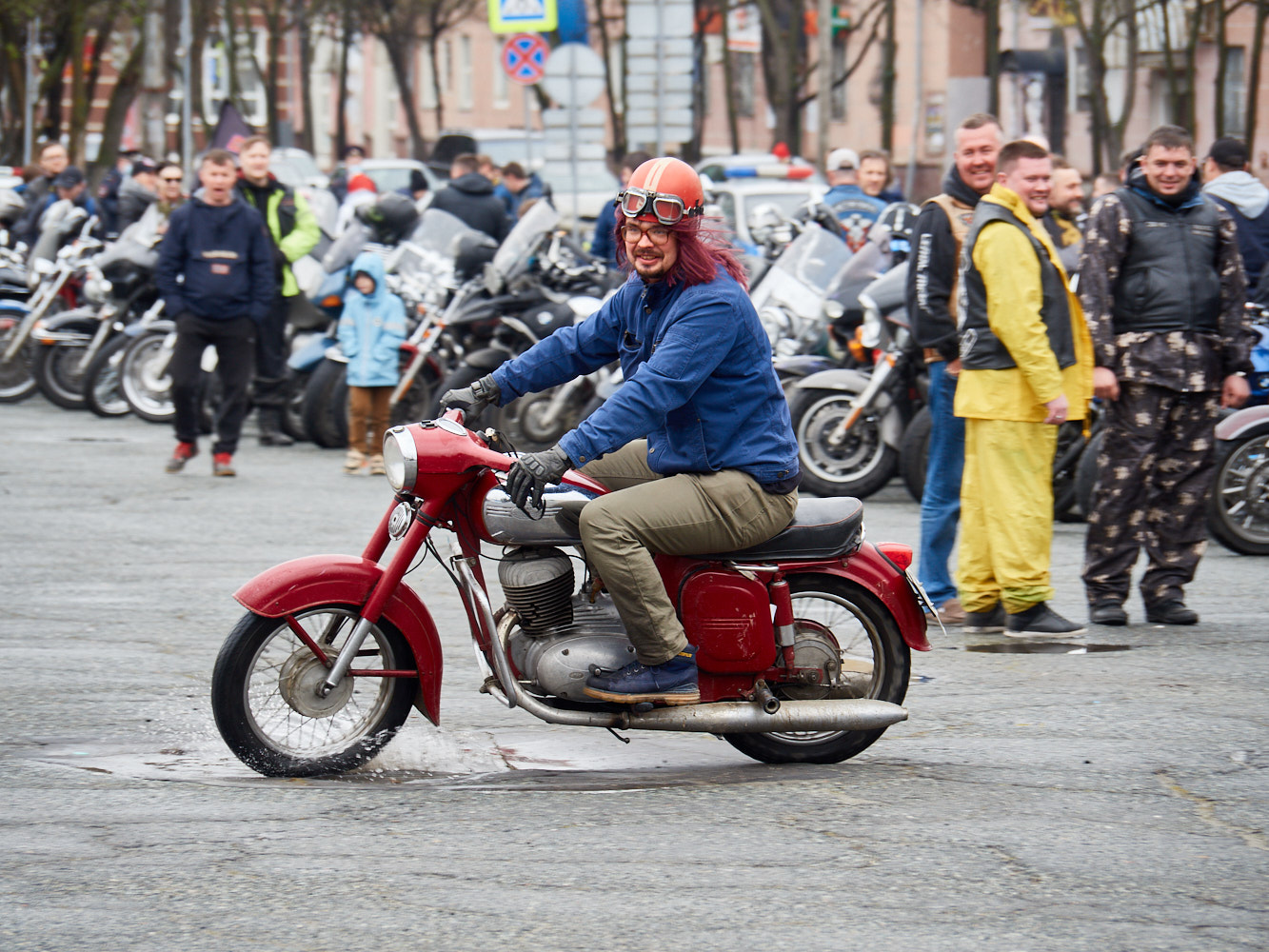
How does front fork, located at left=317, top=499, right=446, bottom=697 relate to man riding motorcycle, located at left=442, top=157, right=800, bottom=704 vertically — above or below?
below

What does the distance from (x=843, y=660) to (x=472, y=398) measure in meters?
1.41

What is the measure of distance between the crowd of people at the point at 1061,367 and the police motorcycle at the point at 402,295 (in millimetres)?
5635

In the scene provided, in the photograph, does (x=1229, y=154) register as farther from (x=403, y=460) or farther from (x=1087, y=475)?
(x=403, y=460)

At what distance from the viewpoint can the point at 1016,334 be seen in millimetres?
7199

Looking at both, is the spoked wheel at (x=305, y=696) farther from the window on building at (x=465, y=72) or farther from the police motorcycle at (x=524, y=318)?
the window on building at (x=465, y=72)

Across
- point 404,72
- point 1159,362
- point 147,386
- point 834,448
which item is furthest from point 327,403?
Answer: point 404,72

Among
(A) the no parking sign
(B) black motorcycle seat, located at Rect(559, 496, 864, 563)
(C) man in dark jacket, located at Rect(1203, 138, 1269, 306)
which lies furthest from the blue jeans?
(A) the no parking sign

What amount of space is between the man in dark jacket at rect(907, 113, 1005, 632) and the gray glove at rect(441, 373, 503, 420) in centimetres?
286

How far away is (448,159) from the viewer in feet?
113

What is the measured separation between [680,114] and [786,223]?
179 inches

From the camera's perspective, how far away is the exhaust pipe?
17.7 feet

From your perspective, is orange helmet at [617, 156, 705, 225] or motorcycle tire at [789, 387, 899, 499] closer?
orange helmet at [617, 156, 705, 225]

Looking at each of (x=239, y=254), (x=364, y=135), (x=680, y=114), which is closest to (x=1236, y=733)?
(x=239, y=254)

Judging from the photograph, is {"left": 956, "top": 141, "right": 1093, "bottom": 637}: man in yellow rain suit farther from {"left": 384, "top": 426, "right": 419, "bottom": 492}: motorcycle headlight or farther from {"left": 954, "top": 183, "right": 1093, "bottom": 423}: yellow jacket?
{"left": 384, "top": 426, "right": 419, "bottom": 492}: motorcycle headlight
